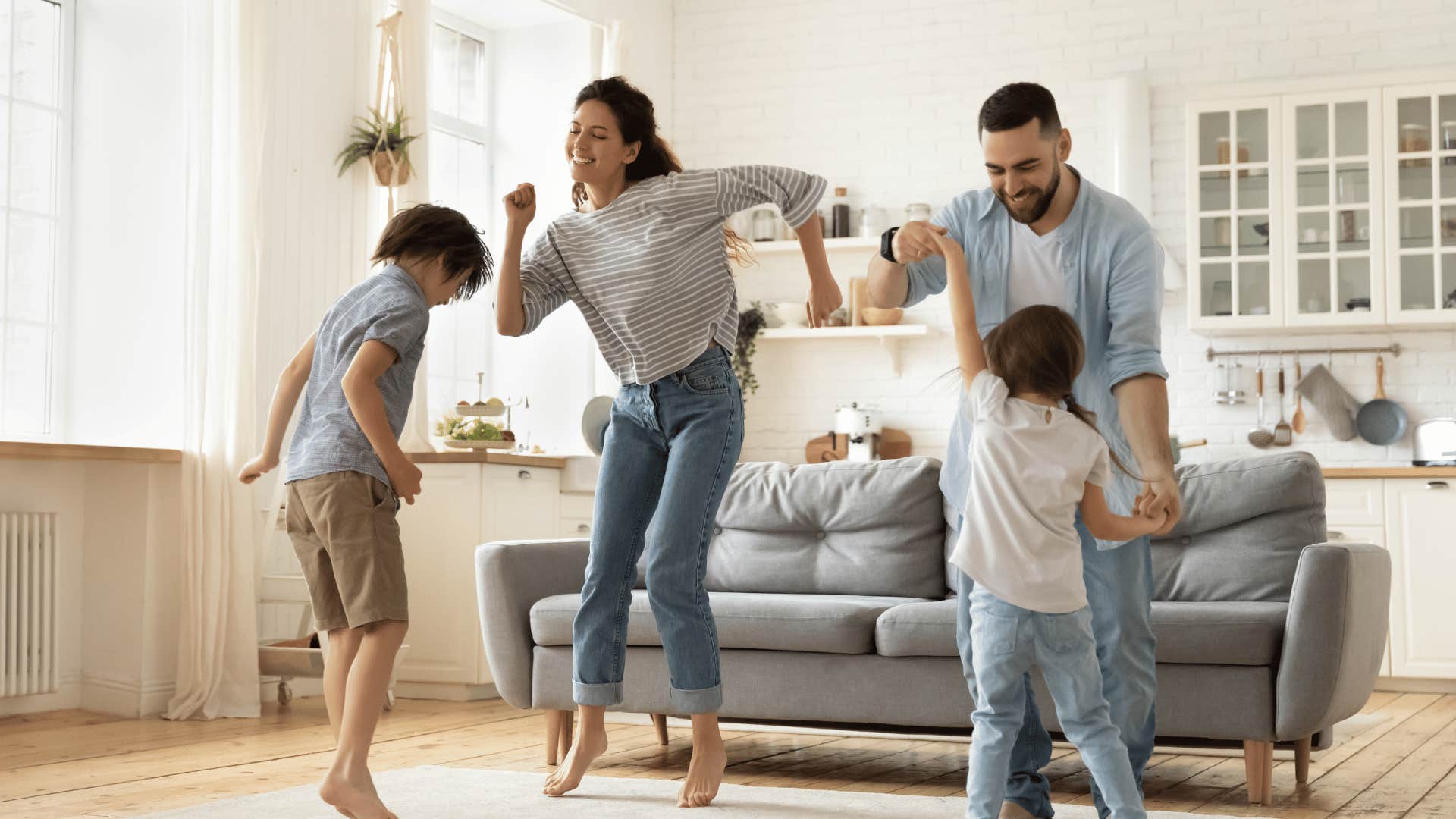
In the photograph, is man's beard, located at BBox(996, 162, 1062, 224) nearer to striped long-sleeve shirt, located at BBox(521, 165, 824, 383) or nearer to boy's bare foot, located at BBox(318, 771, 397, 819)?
striped long-sleeve shirt, located at BBox(521, 165, 824, 383)

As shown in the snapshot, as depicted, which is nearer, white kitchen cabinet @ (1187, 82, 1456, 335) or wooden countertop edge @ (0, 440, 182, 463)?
wooden countertop edge @ (0, 440, 182, 463)

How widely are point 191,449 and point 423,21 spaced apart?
6.46 ft

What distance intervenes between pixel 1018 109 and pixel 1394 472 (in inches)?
154

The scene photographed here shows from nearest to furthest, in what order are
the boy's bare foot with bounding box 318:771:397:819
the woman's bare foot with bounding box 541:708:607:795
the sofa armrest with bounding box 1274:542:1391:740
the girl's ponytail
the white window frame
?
the girl's ponytail → the boy's bare foot with bounding box 318:771:397:819 → the woman's bare foot with bounding box 541:708:607:795 → the sofa armrest with bounding box 1274:542:1391:740 → the white window frame

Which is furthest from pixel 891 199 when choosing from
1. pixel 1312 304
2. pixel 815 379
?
pixel 1312 304

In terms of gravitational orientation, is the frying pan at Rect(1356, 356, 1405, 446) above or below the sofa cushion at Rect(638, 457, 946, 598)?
above

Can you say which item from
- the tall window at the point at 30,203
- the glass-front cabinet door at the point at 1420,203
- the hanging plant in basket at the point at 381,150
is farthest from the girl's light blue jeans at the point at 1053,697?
the glass-front cabinet door at the point at 1420,203

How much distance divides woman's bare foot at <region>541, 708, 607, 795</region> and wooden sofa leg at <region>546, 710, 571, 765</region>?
0.67m

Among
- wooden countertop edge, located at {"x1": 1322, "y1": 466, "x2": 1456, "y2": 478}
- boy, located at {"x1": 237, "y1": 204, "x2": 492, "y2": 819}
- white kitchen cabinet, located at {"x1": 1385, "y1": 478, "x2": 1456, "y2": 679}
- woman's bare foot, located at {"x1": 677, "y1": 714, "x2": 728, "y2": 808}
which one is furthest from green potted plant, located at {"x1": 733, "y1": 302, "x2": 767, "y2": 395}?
boy, located at {"x1": 237, "y1": 204, "x2": 492, "y2": 819}

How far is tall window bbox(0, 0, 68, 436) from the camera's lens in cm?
445

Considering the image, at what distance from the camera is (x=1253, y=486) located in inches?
127

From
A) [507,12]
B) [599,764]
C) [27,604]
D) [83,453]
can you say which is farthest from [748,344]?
[599,764]

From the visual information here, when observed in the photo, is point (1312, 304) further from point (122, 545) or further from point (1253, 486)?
point (122, 545)

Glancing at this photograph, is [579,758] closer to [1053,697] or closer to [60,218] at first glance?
[1053,697]
